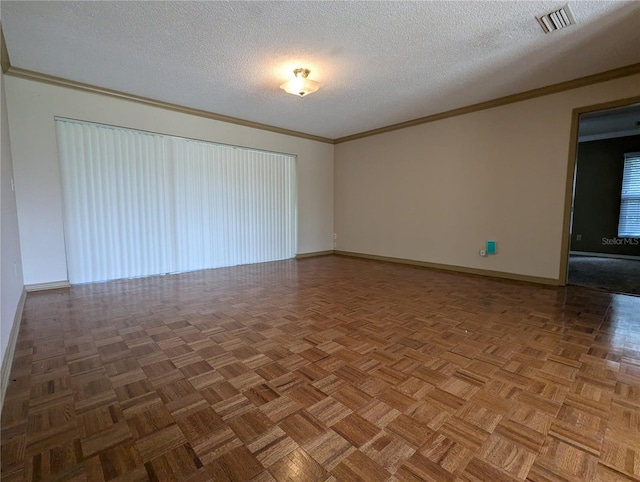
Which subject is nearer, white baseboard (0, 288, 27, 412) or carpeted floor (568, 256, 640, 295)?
white baseboard (0, 288, 27, 412)

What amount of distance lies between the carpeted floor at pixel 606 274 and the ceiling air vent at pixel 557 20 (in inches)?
117

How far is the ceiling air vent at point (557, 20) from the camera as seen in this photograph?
2.23 metres

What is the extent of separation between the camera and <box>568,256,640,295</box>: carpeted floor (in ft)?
12.2

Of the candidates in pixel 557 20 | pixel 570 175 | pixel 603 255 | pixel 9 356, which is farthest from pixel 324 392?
pixel 603 255

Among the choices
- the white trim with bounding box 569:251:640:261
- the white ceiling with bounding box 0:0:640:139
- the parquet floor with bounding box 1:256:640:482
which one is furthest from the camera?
the white trim with bounding box 569:251:640:261

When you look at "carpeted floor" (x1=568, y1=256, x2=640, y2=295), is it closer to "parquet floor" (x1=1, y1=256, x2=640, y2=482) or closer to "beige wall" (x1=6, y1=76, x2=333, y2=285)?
"parquet floor" (x1=1, y1=256, x2=640, y2=482)

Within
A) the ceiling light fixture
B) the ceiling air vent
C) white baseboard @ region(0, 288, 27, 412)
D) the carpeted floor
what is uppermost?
the ceiling air vent

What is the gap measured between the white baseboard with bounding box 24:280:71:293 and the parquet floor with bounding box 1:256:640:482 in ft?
1.94

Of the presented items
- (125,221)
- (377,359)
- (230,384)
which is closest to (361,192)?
(125,221)

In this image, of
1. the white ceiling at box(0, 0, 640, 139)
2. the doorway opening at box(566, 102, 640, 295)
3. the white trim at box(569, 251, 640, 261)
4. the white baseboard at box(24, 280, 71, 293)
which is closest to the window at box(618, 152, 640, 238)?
the doorway opening at box(566, 102, 640, 295)

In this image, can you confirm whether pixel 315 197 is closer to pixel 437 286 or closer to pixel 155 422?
pixel 437 286

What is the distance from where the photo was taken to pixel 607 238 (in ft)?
20.4

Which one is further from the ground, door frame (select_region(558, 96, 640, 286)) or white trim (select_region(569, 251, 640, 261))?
door frame (select_region(558, 96, 640, 286))

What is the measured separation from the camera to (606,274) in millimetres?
4473
